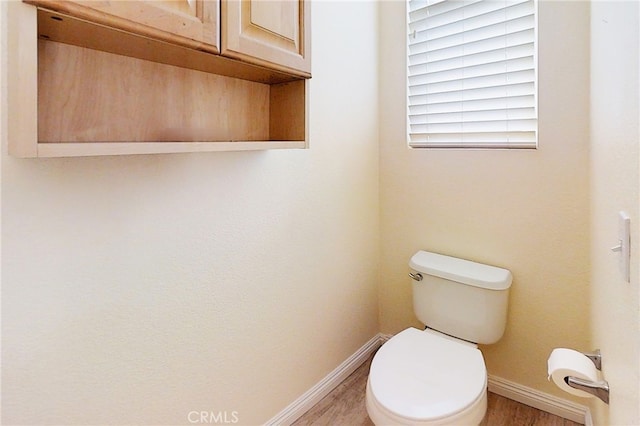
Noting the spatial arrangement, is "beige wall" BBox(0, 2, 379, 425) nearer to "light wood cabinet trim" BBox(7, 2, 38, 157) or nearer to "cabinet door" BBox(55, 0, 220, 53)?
"light wood cabinet trim" BBox(7, 2, 38, 157)

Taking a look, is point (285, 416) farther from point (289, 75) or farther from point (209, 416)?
point (289, 75)

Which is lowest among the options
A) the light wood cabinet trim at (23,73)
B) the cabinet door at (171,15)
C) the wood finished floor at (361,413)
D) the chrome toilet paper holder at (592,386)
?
the wood finished floor at (361,413)

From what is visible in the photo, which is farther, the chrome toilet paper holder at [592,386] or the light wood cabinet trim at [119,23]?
the chrome toilet paper holder at [592,386]

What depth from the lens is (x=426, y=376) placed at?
1.31 meters

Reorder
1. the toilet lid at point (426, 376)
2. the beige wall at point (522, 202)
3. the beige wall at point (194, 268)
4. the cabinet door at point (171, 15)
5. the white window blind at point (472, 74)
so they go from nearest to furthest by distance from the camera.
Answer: the cabinet door at point (171, 15) → the beige wall at point (194, 268) → the toilet lid at point (426, 376) → the beige wall at point (522, 202) → the white window blind at point (472, 74)

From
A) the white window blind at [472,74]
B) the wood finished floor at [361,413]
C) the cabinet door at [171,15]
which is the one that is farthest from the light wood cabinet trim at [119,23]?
the wood finished floor at [361,413]

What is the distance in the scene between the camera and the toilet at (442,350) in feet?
3.88

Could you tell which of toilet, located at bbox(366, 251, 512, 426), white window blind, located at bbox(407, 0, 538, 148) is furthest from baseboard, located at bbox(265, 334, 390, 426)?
white window blind, located at bbox(407, 0, 538, 148)

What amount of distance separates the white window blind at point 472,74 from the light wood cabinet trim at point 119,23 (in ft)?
4.21

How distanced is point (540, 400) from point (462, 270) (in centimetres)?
69

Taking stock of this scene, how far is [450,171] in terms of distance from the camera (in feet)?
6.08

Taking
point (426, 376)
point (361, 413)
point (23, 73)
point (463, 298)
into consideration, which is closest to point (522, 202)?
point (463, 298)

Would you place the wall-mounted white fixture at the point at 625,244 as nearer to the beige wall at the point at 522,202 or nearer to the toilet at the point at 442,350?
the toilet at the point at 442,350

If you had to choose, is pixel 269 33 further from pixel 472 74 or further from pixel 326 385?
pixel 326 385
